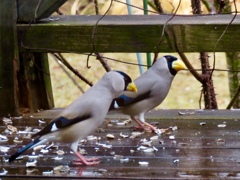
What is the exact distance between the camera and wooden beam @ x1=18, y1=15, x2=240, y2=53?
4074 mm

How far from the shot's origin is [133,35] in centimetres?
414

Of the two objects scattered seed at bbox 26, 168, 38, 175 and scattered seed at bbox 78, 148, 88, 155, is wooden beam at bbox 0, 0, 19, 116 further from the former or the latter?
scattered seed at bbox 26, 168, 38, 175

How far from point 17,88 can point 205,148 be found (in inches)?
53.9

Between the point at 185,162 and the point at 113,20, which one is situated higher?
the point at 113,20

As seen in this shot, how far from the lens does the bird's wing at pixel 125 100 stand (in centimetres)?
411

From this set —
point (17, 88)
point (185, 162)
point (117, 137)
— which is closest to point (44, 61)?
point (17, 88)

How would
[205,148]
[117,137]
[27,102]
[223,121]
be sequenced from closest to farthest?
[205,148], [117,137], [223,121], [27,102]

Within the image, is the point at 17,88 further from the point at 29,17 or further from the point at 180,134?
the point at 180,134

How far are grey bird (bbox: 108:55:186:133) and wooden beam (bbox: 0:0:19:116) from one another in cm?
66

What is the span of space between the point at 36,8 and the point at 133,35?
2.01 feet

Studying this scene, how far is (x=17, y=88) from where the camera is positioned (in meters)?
4.47

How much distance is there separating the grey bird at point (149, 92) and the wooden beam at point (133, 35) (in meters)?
0.20

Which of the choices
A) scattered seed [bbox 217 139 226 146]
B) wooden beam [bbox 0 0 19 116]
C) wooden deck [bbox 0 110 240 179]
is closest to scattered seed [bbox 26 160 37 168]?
wooden deck [bbox 0 110 240 179]

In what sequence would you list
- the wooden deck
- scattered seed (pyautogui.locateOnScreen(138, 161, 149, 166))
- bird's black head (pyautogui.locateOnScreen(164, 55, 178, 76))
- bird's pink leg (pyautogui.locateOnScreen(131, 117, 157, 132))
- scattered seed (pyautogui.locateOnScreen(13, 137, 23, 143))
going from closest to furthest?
the wooden deck
scattered seed (pyautogui.locateOnScreen(138, 161, 149, 166))
scattered seed (pyautogui.locateOnScreen(13, 137, 23, 143))
bird's pink leg (pyautogui.locateOnScreen(131, 117, 157, 132))
bird's black head (pyautogui.locateOnScreen(164, 55, 178, 76))
